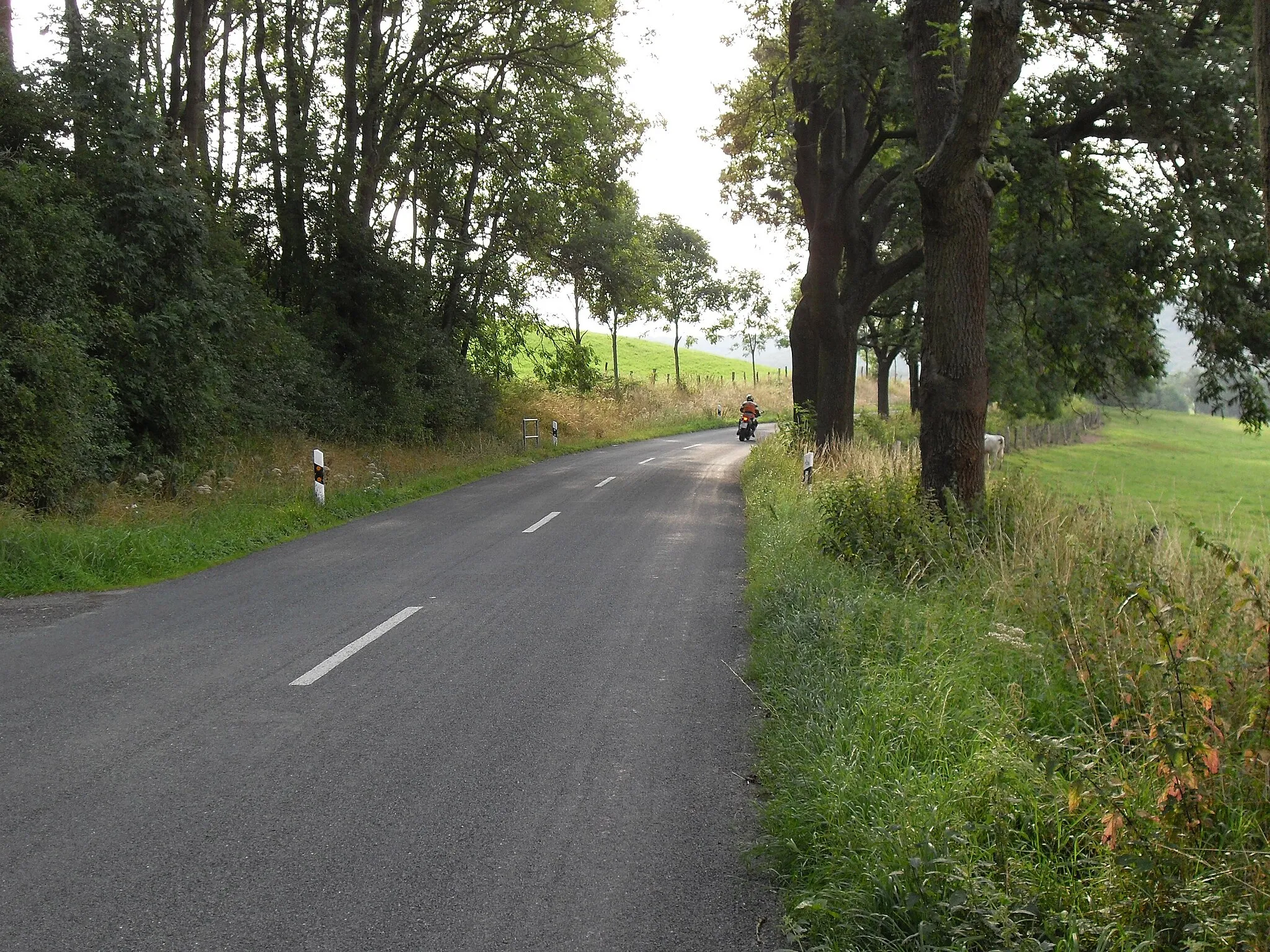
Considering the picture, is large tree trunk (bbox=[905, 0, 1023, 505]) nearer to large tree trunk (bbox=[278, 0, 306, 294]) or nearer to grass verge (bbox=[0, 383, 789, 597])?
grass verge (bbox=[0, 383, 789, 597])

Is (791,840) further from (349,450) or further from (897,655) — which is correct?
(349,450)

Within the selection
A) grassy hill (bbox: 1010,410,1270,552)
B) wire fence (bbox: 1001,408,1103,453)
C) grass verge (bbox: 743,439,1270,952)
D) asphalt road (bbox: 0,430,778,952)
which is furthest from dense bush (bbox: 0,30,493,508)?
wire fence (bbox: 1001,408,1103,453)

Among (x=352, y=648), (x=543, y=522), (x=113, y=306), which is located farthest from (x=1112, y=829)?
(x=113, y=306)

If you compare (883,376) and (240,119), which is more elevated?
(240,119)

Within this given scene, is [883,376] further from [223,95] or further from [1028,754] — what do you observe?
[1028,754]

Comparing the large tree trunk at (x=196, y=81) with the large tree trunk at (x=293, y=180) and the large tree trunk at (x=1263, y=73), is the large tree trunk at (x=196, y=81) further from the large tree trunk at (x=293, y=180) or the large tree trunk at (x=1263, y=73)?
the large tree trunk at (x=1263, y=73)

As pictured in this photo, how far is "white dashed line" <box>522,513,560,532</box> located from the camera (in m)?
13.6

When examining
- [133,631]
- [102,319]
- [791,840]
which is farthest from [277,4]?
[791,840]

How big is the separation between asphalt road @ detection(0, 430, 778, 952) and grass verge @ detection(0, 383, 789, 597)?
1.06 meters

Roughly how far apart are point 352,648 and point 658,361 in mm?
80216

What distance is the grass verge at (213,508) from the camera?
1004 cm

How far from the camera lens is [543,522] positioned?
1435 centimetres

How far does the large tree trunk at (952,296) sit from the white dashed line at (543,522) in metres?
5.72

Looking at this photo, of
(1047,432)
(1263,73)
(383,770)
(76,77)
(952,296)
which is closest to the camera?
(1263,73)
